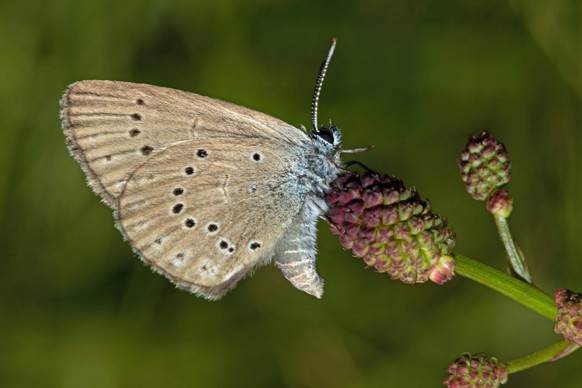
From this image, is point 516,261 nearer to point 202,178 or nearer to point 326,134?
point 326,134

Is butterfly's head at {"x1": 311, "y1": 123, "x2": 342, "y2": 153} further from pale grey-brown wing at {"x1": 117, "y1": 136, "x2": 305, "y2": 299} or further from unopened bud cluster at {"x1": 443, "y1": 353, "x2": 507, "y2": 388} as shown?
unopened bud cluster at {"x1": 443, "y1": 353, "x2": 507, "y2": 388}

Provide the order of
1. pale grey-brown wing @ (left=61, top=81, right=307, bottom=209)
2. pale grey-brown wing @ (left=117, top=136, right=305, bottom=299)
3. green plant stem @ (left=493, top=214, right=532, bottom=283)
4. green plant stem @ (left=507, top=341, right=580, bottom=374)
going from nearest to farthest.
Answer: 1. green plant stem @ (left=507, top=341, right=580, bottom=374)
2. green plant stem @ (left=493, top=214, right=532, bottom=283)
3. pale grey-brown wing @ (left=61, top=81, right=307, bottom=209)
4. pale grey-brown wing @ (left=117, top=136, right=305, bottom=299)

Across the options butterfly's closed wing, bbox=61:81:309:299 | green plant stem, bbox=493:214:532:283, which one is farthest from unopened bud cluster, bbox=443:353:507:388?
butterfly's closed wing, bbox=61:81:309:299

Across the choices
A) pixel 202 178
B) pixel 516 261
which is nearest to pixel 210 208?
pixel 202 178

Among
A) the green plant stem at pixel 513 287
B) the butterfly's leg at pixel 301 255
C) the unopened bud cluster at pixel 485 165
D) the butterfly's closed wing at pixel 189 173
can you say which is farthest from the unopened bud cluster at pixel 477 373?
the butterfly's closed wing at pixel 189 173

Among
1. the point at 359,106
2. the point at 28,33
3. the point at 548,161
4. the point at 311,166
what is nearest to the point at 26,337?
the point at 28,33

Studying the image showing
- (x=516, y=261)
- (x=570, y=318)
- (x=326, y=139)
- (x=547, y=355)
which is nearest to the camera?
(x=570, y=318)

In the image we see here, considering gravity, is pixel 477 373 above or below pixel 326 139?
below

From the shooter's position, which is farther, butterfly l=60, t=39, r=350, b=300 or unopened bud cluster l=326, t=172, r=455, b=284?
butterfly l=60, t=39, r=350, b=300

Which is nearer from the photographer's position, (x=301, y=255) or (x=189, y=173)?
(x=301, y=255)

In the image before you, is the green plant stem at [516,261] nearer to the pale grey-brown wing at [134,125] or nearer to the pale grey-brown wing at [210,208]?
the pale grey-brown wing at [210,208]
